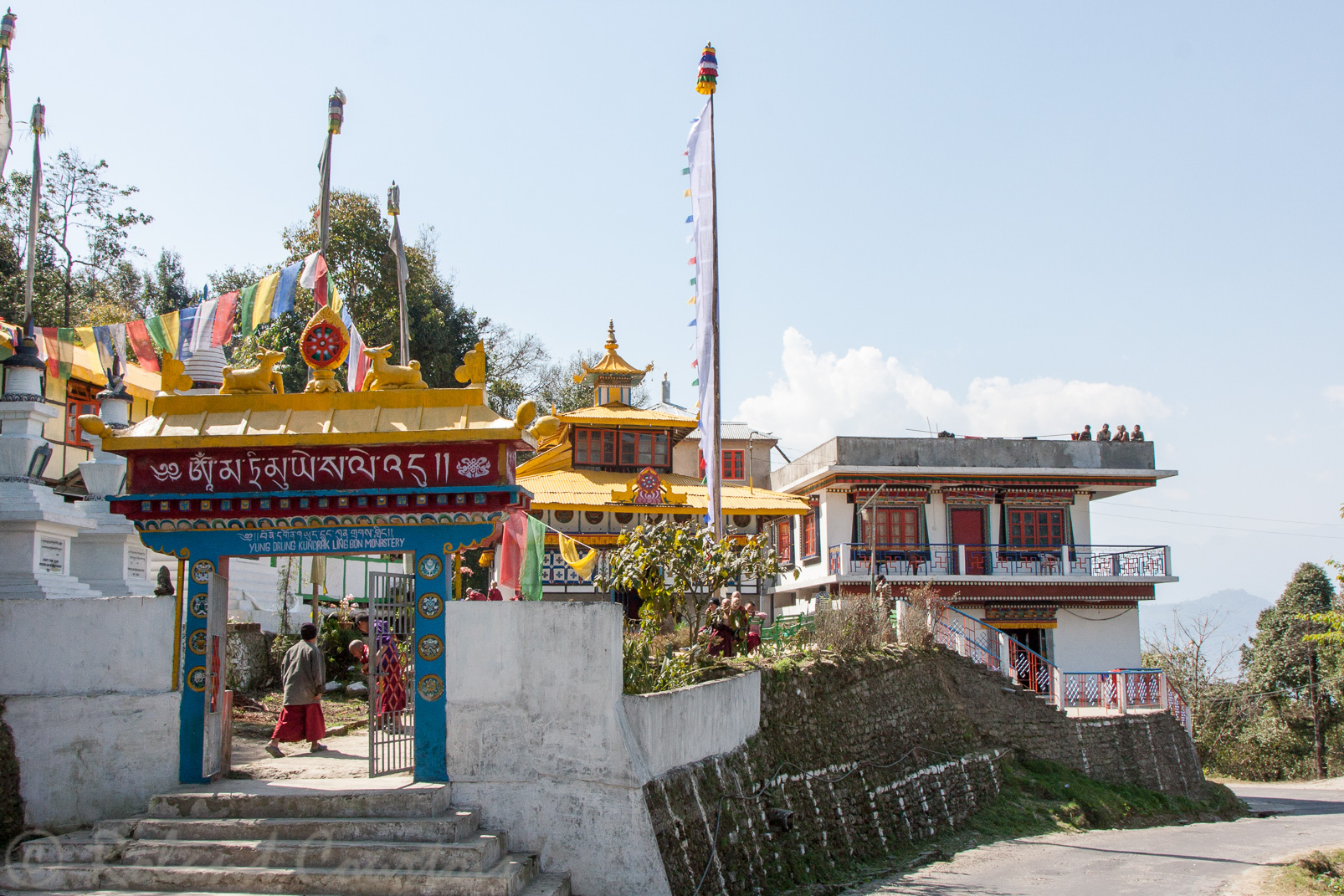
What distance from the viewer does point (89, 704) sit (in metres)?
9.98

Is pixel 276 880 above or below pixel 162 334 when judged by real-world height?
below

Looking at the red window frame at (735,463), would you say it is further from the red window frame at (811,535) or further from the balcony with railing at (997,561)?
the balcony with railing at (997,561)

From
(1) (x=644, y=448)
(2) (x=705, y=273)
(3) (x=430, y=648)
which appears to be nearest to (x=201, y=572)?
(3) (x=430, y=648)

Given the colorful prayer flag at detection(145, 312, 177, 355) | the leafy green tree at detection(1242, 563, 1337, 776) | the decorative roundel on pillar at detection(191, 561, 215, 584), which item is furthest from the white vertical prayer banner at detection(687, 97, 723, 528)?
the leafy green tree at detection(1242, 563, 1337, 776)

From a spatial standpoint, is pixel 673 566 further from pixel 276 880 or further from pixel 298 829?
pixel 276 880

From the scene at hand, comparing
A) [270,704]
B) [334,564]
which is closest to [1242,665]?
[334,564]

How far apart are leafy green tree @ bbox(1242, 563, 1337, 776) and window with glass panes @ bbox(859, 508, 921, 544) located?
12.8 m

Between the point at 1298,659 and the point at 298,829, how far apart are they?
3608cm

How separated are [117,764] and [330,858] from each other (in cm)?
267

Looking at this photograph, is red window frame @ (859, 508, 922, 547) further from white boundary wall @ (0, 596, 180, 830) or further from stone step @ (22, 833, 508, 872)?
white boundary wall @ (0, 596, 180, 830)

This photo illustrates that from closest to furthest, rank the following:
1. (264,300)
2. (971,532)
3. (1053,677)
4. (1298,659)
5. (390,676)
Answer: (390,676), (264,300), (1053,677), (971,532), (1298,659)

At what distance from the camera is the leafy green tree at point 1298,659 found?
114 feet

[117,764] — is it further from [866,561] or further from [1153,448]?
[1153,448]

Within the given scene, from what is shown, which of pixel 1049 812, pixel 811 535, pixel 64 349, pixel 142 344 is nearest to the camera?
pixel 142 344
